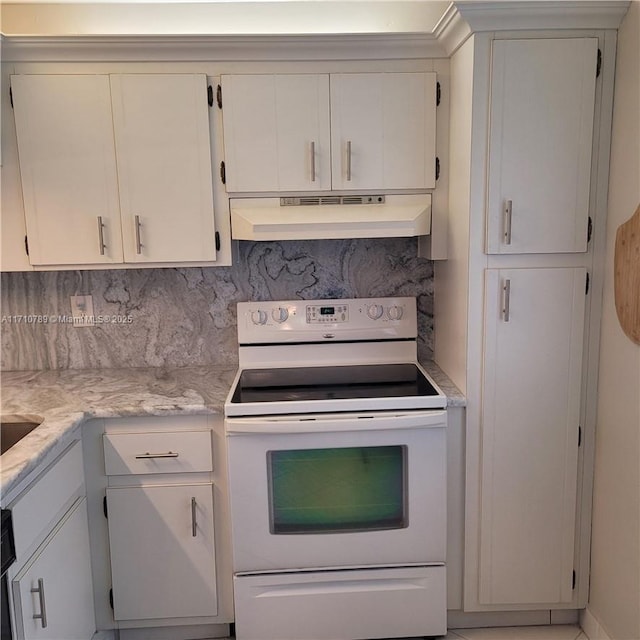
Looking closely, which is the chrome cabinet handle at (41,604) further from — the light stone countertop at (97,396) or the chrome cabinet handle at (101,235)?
the chrome cabinet handle at (101,235)

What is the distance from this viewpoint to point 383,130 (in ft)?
6.73

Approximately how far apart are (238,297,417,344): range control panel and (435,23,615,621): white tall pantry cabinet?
290mm

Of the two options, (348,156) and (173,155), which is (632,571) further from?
(173,155)

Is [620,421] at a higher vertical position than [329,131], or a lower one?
lower

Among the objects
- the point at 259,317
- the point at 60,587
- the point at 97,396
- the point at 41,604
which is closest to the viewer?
the point at 41,604

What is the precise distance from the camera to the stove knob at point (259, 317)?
2316mm

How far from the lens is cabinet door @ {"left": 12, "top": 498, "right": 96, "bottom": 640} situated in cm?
148

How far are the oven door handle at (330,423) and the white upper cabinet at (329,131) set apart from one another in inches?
32.5

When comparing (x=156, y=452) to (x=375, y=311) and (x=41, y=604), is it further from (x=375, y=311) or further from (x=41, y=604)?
(x=375, y=311)

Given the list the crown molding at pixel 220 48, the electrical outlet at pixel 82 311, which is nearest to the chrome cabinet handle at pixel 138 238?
the electrical outlet at pixel 82 311

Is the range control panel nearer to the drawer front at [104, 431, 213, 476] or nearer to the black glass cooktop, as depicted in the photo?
Result: the black glass cooktop

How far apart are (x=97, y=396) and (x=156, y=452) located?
313mm

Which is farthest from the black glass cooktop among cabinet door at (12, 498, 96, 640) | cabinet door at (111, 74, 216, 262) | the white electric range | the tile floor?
the tile floor

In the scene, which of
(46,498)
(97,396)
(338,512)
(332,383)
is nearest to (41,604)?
(46,498)
